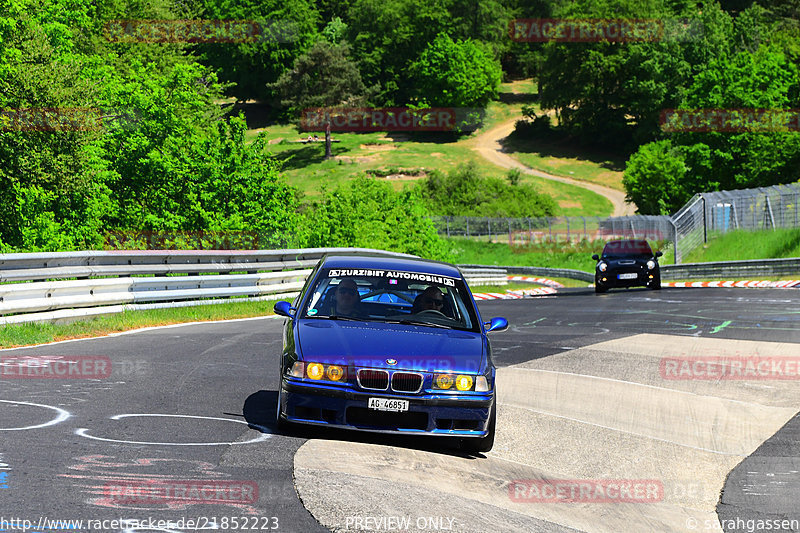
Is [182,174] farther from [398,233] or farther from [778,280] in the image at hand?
[778,280]

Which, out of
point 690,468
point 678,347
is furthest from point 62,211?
point 690,468

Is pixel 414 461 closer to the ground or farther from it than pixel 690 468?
farther from it

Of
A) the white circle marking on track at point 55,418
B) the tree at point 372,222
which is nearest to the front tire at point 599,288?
the tree at point 372,222

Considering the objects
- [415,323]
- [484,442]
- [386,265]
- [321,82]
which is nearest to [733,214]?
[386,265]

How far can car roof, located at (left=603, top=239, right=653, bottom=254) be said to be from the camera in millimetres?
29406

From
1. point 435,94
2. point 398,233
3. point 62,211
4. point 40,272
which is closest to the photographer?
point 40,272

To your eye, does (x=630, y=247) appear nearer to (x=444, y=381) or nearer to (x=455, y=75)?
(x=444, y=381)

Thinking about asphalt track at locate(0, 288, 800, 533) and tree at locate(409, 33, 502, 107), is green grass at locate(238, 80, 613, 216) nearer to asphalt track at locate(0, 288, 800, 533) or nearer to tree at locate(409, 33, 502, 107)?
tree at locate(409, 33, 502, 107)

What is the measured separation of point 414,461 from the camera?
693 centimetres

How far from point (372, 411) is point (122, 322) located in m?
9.04

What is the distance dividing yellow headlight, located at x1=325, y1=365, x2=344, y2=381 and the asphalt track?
0.49 m

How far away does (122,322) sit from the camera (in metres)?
15.2

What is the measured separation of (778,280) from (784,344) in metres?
20.5

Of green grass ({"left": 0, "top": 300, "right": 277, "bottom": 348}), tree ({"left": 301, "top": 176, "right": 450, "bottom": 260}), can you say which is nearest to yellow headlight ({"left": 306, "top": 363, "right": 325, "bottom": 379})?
green grass ({"left": 0, "top": 300, "right": 277, "bottom": 348})
